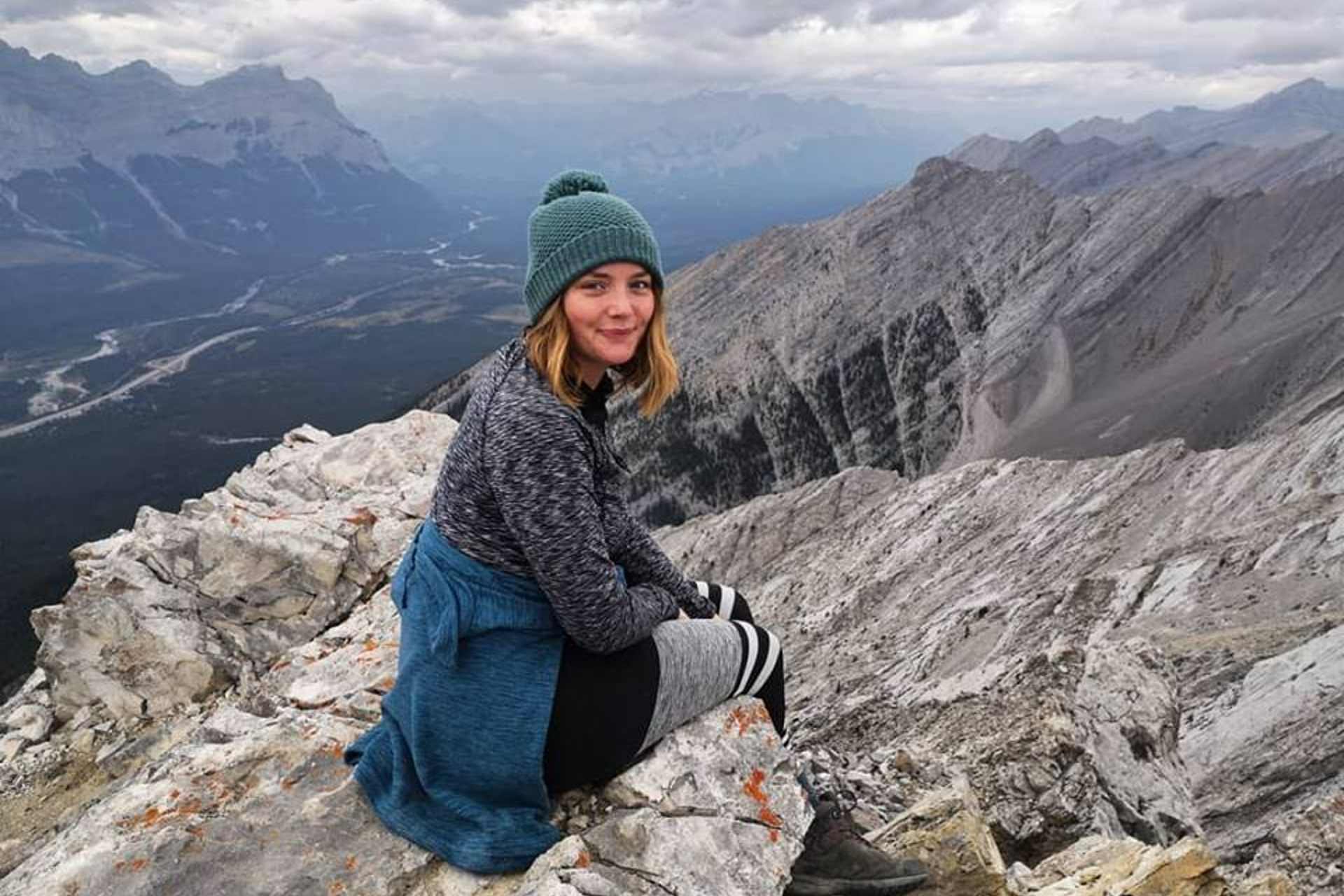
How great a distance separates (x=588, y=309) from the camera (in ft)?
21.2

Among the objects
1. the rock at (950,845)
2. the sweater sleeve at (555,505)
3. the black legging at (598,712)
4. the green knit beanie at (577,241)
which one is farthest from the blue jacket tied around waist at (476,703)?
the rock at (950,845)

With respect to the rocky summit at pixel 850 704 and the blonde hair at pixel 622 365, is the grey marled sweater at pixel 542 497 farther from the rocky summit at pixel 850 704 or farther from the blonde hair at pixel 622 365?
the rocky summit at pixel 850 704

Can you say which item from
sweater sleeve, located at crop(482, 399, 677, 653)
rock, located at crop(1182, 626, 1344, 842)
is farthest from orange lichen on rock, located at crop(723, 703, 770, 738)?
rock, located at crop(1182, 626, 1344, 842)

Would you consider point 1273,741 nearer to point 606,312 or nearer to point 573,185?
point 606,312

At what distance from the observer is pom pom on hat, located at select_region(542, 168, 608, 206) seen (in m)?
6.82

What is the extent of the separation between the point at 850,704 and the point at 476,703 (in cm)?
1301

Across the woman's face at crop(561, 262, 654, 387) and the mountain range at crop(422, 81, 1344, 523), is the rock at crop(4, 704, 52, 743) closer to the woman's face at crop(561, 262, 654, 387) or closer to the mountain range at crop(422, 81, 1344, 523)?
the woman's face at crop(561, 262, 654, 387)

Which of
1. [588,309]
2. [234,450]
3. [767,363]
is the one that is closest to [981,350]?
[767,363]

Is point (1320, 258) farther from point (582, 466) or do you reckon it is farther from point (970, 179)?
point (582, 466)

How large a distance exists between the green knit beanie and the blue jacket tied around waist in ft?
6.72

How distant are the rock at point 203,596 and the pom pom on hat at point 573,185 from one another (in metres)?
15.6

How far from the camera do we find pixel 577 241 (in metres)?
6.38

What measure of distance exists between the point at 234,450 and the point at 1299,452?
192522mm

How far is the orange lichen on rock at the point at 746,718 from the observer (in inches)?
299
